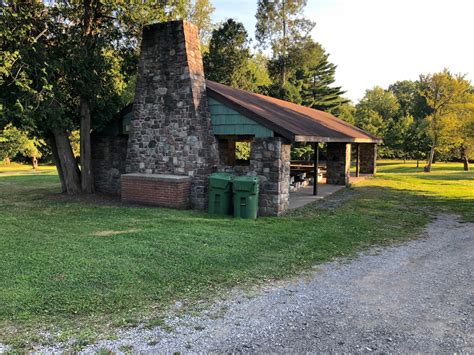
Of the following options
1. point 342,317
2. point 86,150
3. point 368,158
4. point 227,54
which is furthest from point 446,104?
point 342,317

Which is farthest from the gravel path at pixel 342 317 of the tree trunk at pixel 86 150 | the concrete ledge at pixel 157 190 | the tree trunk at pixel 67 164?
the tree trunk at pixel 67 164

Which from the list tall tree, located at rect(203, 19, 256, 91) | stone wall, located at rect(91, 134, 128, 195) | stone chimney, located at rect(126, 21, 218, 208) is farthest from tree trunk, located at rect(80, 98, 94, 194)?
tall tree, located at rect(203, 19, 256, 91)

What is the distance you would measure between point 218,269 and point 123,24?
419 inches

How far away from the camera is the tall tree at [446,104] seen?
85.8 feet

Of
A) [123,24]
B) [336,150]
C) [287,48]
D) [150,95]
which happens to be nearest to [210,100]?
[150,95]

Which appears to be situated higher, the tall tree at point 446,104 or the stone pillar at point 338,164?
the tall tree at point 446,104

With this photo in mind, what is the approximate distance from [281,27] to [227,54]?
10784 millimetres

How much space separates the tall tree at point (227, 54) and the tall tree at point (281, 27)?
8085mm

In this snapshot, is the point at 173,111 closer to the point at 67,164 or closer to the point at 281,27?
the point at 67,164

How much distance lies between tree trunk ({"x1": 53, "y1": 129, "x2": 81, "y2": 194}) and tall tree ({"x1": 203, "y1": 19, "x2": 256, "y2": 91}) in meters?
14.2

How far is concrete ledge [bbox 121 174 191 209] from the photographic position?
10.8 m

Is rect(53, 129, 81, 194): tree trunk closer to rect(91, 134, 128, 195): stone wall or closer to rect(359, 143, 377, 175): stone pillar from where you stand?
rect(91, 134, 128, 195): stone wall

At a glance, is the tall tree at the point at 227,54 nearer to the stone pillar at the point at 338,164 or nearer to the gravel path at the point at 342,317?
the stone pillar at the point at 338,164

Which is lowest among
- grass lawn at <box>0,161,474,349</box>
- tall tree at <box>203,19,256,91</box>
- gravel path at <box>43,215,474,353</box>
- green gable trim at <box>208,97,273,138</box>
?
gravel path at <box>43,215,474,353</box>
